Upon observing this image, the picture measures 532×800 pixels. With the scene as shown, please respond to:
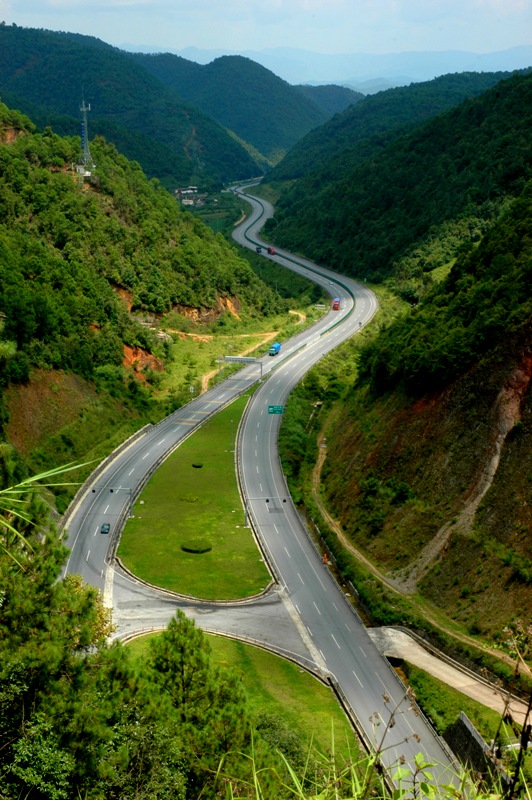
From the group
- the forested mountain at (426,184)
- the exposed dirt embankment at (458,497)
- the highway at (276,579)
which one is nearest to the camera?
the highway at (276,579)

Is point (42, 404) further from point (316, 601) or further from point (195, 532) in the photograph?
point (316, 601)

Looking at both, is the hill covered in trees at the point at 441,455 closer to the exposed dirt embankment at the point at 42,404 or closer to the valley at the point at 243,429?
the valley at the point at 243,429

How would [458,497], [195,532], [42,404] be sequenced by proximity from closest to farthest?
[458,497]
[195,532]
[42,404]

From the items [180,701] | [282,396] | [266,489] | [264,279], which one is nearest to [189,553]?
[266,489]

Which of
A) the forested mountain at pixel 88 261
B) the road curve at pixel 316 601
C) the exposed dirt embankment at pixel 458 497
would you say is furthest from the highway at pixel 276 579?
the forested mountain at pixel 88 261

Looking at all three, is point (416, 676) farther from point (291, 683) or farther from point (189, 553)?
point (189, 553)

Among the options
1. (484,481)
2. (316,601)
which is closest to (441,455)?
(484,481)

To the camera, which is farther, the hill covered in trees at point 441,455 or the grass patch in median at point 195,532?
the grass patch in median at point 195,532

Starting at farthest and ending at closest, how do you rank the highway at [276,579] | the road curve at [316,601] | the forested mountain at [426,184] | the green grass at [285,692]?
1. the forested mountain at [426,184]
2. the highway at [276,579]
3. the road curve at [316,601]
4. the green grass at [285,692]
